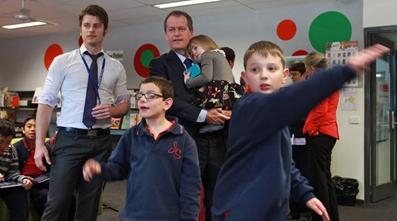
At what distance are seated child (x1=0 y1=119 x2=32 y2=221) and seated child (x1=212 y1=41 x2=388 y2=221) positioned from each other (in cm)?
225

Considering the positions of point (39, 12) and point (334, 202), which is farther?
point (39, 12)

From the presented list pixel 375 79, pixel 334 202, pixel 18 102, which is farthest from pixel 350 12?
pixel 18 102

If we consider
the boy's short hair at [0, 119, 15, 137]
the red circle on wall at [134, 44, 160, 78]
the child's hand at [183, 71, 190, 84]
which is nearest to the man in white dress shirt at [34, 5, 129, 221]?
the child's hand at [183, 71, 190, 84]

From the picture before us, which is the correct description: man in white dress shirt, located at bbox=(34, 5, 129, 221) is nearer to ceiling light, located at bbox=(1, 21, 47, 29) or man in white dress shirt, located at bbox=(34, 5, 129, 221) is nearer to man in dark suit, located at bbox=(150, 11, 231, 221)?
man in dark suit, located at bbox=(150, 11, 231, 221)

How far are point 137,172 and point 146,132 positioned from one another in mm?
195

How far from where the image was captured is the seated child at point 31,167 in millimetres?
3459

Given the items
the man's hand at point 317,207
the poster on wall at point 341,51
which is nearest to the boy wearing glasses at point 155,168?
the man's hand at point 317,207

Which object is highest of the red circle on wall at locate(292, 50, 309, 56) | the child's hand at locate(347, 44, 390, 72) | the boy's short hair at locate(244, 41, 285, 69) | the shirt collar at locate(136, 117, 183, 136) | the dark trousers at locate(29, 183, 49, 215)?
the red circle on wall at locate(292, 50, 309, 56)

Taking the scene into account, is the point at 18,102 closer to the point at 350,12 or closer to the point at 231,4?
the point at 231,4

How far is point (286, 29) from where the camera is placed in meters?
5.90

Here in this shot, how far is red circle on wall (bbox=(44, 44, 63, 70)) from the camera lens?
812cm

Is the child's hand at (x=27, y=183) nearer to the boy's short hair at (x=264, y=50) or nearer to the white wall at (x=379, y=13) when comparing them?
the boy's short hair at (x=264, y=50)

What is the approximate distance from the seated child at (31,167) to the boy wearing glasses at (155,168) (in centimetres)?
173

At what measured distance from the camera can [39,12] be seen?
641 centimetres
